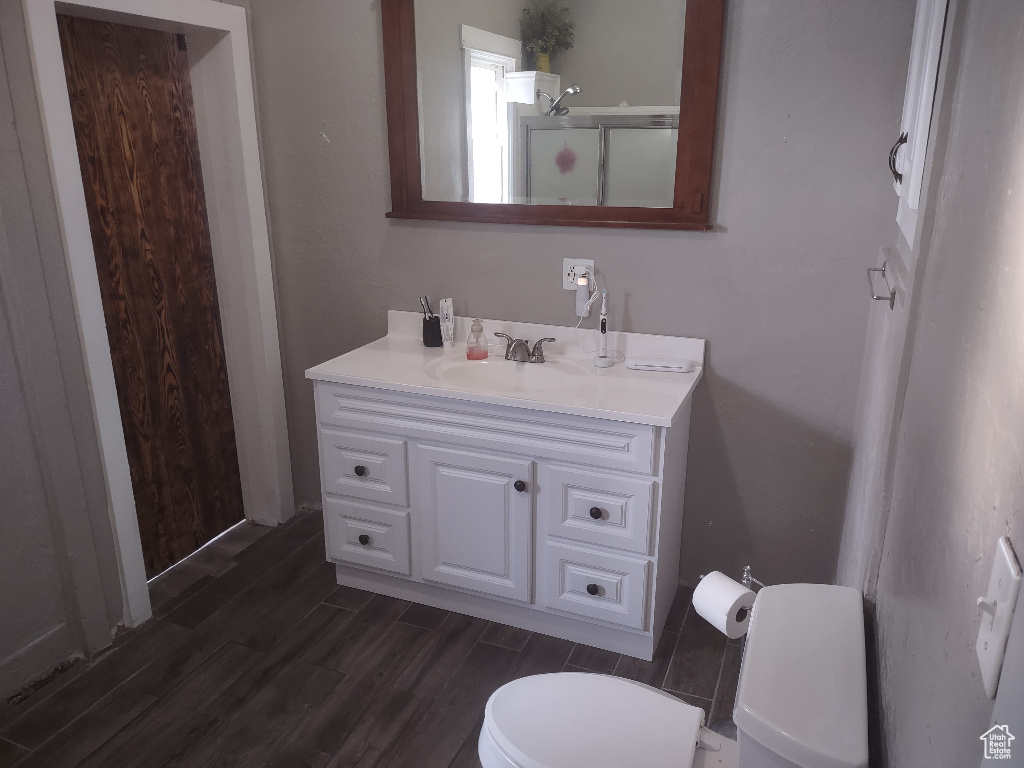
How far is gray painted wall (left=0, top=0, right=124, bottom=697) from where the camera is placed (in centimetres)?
191

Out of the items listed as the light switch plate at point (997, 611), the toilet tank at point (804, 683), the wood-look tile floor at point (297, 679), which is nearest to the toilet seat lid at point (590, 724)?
the toilet tank at point (804, 683)

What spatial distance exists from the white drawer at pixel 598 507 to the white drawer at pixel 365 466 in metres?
0.48

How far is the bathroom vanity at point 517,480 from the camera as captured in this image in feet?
6.84

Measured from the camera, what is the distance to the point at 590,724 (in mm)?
1380

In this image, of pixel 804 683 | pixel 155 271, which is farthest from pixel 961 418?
pixel 155 271

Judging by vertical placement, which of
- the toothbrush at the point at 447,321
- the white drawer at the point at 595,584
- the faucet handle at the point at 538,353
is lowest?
the white drawer at the point at 595,584

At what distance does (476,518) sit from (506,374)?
46 centimetres

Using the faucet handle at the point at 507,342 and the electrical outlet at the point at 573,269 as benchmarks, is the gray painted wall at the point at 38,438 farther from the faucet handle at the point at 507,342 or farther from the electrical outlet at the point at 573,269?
the electrical outlet at the point at 573,269

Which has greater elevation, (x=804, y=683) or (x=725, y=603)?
(x=804, y=683)

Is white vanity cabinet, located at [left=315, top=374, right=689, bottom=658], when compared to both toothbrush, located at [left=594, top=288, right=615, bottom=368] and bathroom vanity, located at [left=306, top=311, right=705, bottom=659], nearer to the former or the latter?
bathroom vanity, located at [left=306, top=311, right=705, bottom=659]

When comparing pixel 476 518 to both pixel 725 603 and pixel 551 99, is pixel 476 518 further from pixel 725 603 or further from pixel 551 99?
pixel 551 99

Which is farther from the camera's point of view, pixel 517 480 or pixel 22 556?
pixel 517 480

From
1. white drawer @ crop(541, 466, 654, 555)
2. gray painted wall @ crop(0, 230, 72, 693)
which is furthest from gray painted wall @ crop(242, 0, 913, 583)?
gray painted wall @ crop(0, 230, 72, 693)

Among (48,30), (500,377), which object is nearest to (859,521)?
(500,377)
